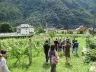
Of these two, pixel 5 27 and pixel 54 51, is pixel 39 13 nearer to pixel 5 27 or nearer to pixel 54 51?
pixel 5 27

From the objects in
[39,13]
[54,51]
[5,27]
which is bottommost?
[5,27]

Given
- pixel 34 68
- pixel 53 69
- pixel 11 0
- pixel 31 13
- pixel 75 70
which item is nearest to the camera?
pixel 53 69

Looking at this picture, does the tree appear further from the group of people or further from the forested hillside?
the group of people

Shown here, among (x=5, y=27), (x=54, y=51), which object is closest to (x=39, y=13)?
(x=5, y=27)

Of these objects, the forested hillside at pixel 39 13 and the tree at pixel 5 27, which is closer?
the tree at pixel 5 27

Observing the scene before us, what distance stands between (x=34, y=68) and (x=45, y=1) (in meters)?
149

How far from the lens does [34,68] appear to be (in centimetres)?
2220

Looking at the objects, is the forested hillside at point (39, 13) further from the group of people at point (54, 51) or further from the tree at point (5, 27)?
the group of people at point (54, 51)

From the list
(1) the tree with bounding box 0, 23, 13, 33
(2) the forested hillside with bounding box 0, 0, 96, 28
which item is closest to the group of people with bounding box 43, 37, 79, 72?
(1) the tree with bounding box 0, 23, 13, 33

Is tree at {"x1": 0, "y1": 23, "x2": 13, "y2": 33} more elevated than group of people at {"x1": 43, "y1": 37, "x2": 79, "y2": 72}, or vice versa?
group of people at {"x1": 43, "y1": 37, "x2": 79, "y2": 72}

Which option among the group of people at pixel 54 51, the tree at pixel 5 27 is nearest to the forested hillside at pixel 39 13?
the tree at pixel 5 27

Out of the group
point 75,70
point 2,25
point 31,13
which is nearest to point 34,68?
point 75,70

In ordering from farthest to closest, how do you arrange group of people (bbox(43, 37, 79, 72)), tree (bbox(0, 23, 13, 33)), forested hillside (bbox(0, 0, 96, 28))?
forested hillside (bbox(0, 0, 96, 28)), tree (bbox(0, 23, 13, 33)), group of people (bbox(43, 37, 79, 72))

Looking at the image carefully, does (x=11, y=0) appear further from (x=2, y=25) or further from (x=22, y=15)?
(x=2, y=25)
